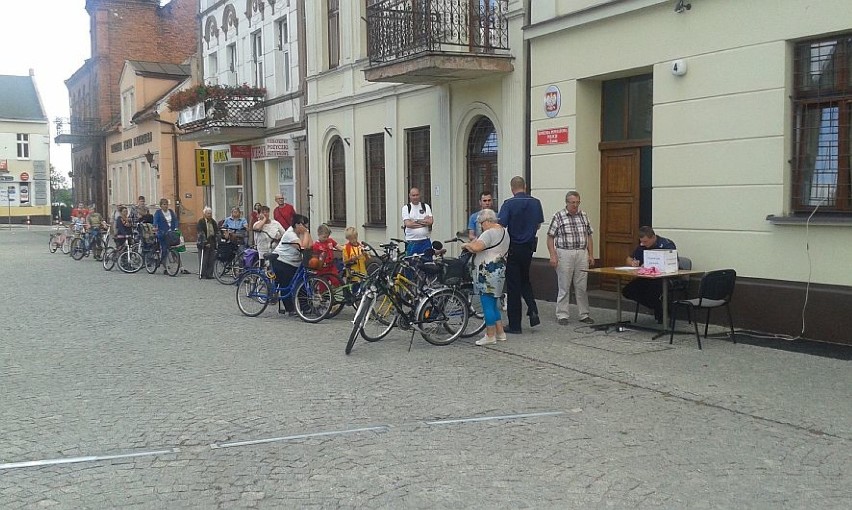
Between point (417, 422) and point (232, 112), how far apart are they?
19.6 metres

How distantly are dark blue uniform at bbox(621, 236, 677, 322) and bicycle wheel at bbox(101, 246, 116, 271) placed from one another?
15.0 meters

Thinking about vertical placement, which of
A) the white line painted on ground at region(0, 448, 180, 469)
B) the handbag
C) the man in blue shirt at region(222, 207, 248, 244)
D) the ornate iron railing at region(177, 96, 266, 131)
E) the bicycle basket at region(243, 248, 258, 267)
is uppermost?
the ornate iron railing at region(177, 96, 266, 131)

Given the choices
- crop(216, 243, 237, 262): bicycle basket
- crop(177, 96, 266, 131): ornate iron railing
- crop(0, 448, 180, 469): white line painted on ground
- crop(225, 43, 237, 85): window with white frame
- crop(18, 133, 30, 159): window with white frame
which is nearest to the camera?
crop(0, 448, 180, 469): white line painted on ground

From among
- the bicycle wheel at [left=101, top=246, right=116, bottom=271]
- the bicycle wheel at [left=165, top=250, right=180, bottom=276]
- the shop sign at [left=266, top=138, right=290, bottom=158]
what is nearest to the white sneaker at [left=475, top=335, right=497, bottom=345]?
the bicycle wheel at [left=165, top=250, right=180, bottom=276]

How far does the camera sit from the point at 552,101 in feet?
44.5

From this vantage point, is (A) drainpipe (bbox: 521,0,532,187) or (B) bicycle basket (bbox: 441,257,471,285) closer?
(B) bicycle basket (bbox: 441,257,471,285)

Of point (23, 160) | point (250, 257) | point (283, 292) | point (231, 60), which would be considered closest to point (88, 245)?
point (231, 60)

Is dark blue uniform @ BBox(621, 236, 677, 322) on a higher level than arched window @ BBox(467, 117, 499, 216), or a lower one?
lower

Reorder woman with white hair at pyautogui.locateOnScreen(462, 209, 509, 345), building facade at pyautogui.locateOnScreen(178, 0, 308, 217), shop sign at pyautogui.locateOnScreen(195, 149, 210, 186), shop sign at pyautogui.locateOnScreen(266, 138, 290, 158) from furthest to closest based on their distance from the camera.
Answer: shop sign at pyautogui.locateOnScreen(195, 149, 210, 186), shop sign at pyautogui.locateOnScreen(266, 138, 290, 158), building facade at pyautogui.locateOnScreen(178, 0, 308, 217), woman with white hair at pyautogui.locateOnScreen(462, 209, 509, 345)

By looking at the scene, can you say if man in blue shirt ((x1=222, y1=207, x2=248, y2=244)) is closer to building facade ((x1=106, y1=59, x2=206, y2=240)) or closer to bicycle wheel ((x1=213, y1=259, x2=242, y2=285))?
bicycle wheel ((x1=213, y1=259, x2=242, y2=285))

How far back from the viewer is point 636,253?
10.8 meters

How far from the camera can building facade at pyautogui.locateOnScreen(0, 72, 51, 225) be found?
221 feet

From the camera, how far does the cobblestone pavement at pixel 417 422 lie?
16.8ft

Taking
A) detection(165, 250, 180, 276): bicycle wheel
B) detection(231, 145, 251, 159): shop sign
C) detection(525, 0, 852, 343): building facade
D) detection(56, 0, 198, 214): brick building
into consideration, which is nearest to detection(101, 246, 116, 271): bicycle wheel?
detection(165, 250, 180, 276): bicycle wheel
